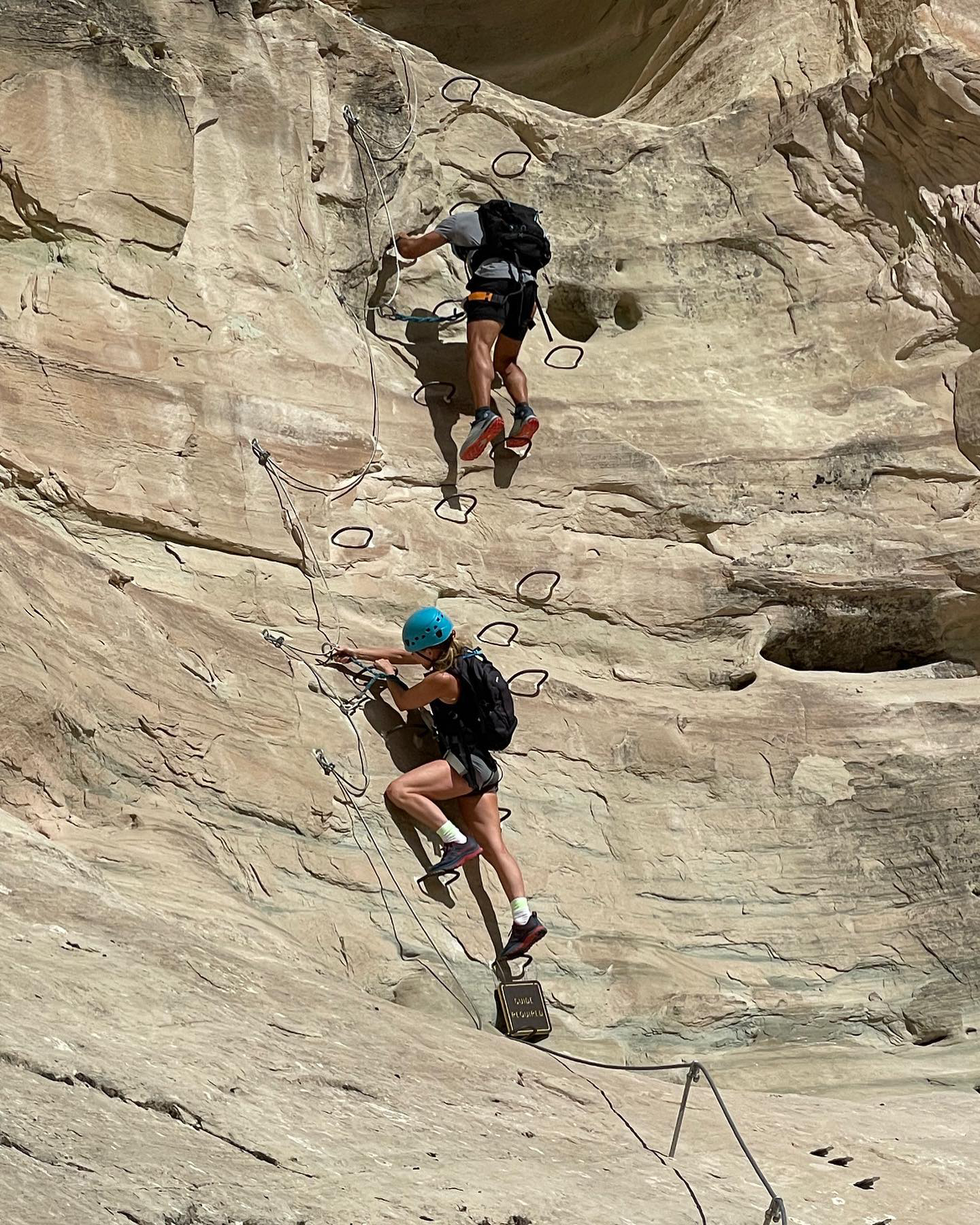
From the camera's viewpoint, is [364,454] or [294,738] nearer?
[294,738]

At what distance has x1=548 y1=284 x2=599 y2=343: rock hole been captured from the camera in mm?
7859

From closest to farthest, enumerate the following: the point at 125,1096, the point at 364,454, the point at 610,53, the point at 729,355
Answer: the point at 125,1096, the point at 364,454, the point at 729,355, the point at 610,53

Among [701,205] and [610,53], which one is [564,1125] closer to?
[701,205]

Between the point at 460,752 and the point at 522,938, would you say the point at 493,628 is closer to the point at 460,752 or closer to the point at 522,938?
the point at 460,752

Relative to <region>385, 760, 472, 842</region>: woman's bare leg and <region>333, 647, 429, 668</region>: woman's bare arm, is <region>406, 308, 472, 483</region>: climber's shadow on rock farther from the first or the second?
<region>385, 760, 472, 842</region>: woman's bare leg

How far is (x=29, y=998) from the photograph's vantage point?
138 inches

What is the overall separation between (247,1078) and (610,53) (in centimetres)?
855

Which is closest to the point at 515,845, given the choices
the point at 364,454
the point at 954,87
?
the point at 364,454

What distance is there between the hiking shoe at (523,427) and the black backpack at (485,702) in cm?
171

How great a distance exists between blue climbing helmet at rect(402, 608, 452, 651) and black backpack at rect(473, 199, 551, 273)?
227 cm

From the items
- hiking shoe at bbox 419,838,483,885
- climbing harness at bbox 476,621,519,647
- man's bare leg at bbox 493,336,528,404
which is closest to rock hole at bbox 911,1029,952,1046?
hiking shoe at bbox 419,838,483,885

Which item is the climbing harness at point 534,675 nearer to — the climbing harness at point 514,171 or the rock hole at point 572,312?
the rock hole at point 572,312

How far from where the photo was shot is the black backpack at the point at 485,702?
5.28 meters

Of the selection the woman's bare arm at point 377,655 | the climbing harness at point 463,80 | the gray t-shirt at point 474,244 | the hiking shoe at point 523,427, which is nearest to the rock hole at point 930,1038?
the woman's bare arm at point 377,655
